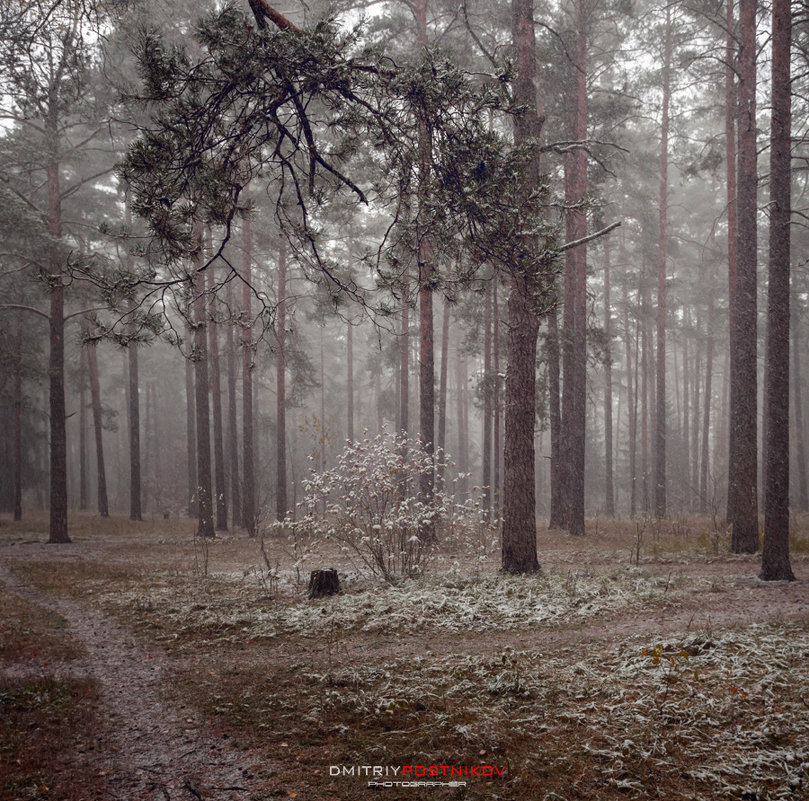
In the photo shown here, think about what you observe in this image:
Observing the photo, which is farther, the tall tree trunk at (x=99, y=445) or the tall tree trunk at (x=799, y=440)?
the tall tree trunk at (x=799, y=440)

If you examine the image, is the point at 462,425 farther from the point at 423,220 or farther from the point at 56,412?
the point at 423,220

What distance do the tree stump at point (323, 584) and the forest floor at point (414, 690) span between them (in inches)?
13.5

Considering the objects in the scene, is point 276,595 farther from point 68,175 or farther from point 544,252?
point 68,175

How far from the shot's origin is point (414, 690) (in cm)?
489

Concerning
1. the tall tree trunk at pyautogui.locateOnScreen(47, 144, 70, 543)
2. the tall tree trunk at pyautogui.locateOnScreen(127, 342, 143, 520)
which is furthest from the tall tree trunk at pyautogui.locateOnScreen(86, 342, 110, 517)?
the tall tree trunk at pyautogui.locateOnScreen(47, 144, 70, 543)

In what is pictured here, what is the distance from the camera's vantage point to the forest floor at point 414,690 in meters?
3.66

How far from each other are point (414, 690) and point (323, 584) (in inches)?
151

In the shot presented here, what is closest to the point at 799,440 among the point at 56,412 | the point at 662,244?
the point at 662,244

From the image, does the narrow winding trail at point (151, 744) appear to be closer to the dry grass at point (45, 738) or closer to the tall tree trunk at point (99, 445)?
the dry grass at point (45, 738)

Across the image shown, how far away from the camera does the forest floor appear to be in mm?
3658

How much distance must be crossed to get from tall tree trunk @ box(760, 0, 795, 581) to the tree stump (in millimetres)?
6095

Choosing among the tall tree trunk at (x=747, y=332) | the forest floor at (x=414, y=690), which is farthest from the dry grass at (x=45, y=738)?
the tall tree trunk at (x=747, y=332)

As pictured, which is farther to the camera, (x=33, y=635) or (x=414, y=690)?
(x=33, y=635)

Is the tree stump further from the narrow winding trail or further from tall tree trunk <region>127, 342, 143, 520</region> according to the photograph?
tall tree trunk <region>127, 342, 143, 520</region>
